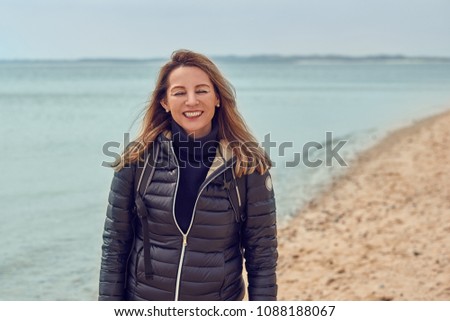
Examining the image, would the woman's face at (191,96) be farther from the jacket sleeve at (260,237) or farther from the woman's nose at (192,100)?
the jacket sleeve at (260,237)

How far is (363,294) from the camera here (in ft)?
15.8

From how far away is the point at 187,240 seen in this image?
2318 mm

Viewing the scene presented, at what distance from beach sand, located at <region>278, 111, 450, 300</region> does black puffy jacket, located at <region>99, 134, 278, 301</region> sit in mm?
2610

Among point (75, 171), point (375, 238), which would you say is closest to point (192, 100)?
point (375, 238)

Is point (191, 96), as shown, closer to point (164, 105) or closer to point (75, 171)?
point (164, 105)

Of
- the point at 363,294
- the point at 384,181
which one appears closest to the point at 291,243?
the point at 363,294

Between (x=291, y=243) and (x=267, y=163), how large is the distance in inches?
173

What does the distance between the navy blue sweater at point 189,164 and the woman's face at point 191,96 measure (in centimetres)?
4

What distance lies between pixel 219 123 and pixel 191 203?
0.33m

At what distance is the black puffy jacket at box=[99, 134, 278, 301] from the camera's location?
2.30m

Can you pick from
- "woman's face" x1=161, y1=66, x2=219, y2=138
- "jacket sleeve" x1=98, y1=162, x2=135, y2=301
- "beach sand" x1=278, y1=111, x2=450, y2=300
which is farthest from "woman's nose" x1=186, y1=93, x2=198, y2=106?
"beach sand" x1=278, y1=111, x2=450, y2=300

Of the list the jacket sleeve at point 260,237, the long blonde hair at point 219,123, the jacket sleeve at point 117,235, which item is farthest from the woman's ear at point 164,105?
the jacket sleeve at point 260,237

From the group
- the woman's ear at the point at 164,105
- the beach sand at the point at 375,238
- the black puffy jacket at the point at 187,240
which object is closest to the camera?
the black puffy jacket at the point at 187,240

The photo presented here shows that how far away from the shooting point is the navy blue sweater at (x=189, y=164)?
2.33 metres
